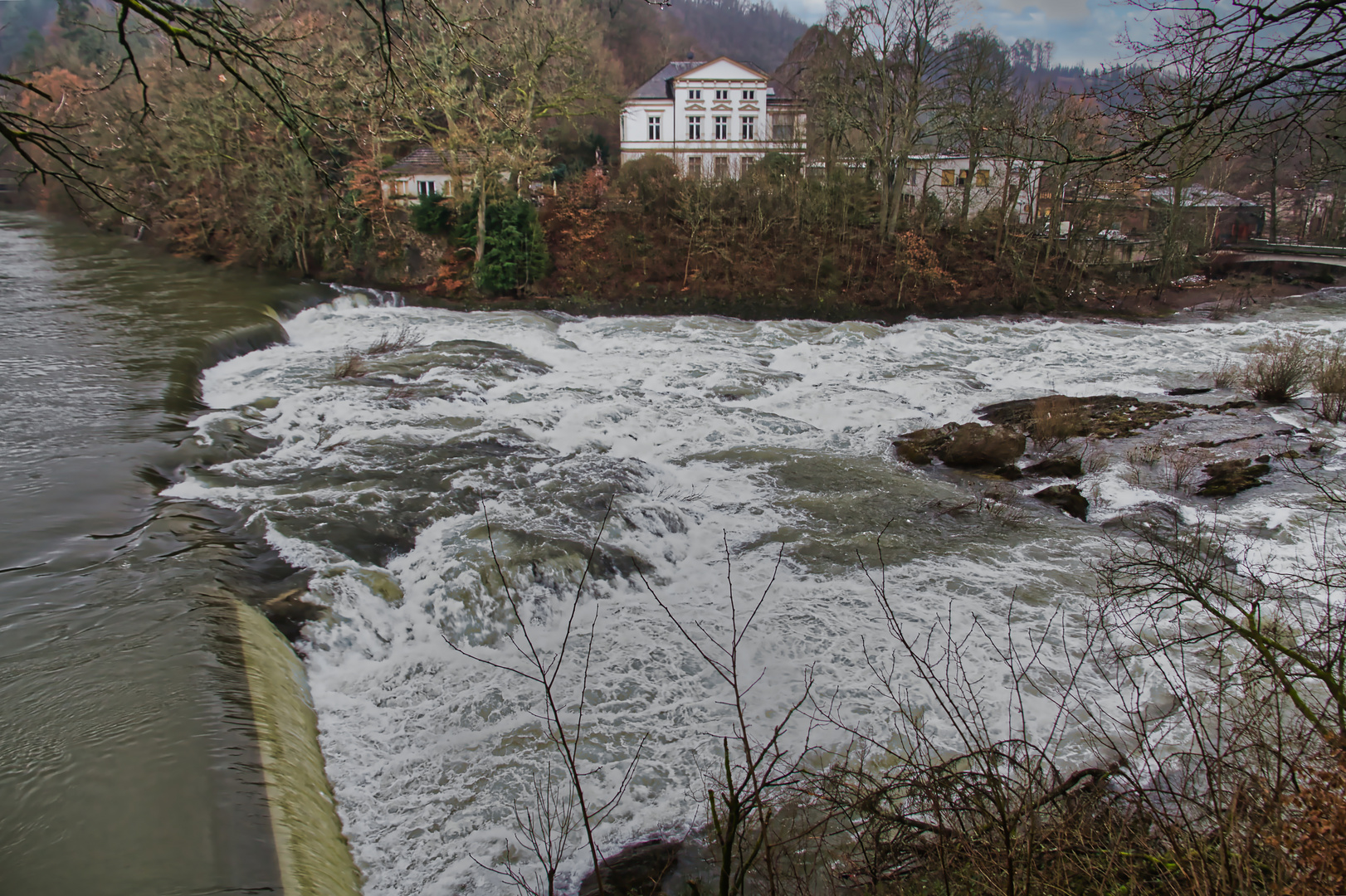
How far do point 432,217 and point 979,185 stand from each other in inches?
804

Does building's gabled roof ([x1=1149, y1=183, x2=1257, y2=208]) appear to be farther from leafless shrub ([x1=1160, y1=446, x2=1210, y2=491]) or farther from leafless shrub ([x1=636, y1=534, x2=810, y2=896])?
leafless shrub ([x1=636, y1=534, x2=810, y2=896])

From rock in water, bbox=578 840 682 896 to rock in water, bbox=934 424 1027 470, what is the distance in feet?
26.5

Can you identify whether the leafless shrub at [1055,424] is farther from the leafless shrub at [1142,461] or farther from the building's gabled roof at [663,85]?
the building's gabled roof at [663,85]

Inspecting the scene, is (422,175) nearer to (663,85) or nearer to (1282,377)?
(663,85)

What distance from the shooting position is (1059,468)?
10.4 meters

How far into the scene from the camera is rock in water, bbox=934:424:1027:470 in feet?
35.9

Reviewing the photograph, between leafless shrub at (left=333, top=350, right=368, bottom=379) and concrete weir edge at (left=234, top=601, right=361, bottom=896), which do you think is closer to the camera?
concrete weir edge at (left=234, top=601, right=361, bottom=896)

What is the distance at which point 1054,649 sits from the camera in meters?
6.25

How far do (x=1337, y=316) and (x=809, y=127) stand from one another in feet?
59.9

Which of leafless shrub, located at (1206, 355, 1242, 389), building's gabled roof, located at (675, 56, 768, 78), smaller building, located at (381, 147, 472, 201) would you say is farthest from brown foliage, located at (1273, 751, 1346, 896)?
building's gabled roof, located at (675, 56, 768, 78)

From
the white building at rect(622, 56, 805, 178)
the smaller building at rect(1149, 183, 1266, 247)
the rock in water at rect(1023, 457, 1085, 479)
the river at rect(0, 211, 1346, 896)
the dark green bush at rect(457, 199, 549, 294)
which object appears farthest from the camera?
the white building at rect(622, 56, 805, 178)

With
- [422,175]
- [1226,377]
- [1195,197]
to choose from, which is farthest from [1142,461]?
[422,175]

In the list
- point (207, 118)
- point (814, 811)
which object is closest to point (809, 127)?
point (207, 118)

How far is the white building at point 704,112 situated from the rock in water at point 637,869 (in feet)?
114
